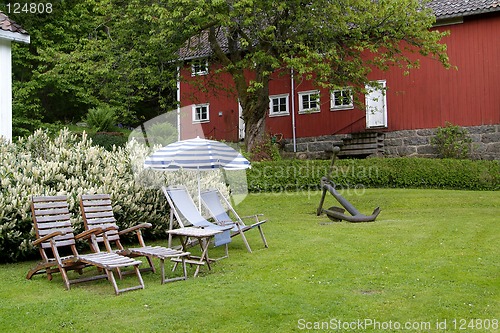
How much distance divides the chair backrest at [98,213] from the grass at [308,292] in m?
0.81

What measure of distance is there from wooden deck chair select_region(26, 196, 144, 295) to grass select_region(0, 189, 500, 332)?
0.16 m

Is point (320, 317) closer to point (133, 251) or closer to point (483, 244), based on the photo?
point (133, 251)

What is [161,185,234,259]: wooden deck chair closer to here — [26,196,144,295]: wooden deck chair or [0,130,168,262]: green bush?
[0,130,168,262]: green bush

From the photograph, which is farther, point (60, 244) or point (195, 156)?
point (195, 156)

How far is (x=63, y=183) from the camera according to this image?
29.4 ft

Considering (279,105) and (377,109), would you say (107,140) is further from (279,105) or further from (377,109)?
(377,109)

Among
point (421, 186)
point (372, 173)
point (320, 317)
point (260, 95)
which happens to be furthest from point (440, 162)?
point (320, 317)

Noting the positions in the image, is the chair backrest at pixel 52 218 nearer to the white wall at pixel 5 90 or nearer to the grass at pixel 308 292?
the grass at pixel 308 292

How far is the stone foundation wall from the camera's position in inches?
766

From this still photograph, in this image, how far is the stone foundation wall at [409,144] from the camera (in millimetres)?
19453

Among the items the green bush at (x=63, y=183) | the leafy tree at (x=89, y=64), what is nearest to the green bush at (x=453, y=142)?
the leafy tree at (x=89, y=64)

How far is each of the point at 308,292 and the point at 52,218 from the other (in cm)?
344

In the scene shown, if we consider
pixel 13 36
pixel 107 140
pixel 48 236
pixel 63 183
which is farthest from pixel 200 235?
pixel 107 140

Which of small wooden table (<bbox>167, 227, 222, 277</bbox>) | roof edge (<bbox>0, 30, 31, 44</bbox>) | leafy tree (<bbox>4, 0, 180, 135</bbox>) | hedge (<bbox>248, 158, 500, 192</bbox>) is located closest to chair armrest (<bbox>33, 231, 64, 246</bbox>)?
small wooden table (<bbox>167, 227, 222, 277</bbox>)
